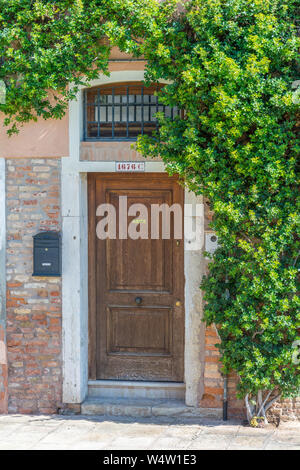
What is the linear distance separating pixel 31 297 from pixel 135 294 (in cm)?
112

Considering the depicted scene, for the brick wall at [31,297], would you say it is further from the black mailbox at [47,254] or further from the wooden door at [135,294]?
the wooden door at [135,294]

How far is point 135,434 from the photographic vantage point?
5.84m

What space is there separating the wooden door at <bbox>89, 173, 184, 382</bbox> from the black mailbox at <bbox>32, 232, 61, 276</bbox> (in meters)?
0.43

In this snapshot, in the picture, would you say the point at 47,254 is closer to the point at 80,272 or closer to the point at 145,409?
the point at 80,272

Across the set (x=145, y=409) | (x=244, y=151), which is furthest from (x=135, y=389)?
(x=244, y=151)

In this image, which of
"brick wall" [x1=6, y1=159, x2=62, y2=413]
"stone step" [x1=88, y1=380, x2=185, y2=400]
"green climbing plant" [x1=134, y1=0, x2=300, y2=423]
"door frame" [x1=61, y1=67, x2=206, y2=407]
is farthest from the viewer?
"stone step" [x1=88, y1=380, x2=185, y2=400]

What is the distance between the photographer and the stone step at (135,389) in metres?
6.51

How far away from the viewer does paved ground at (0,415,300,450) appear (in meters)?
5.56

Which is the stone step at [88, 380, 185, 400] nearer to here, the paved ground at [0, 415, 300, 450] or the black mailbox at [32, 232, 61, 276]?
the paved ground at [0, 415, 300, 450]

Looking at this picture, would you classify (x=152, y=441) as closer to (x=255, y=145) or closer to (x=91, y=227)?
(x=91, y=227)

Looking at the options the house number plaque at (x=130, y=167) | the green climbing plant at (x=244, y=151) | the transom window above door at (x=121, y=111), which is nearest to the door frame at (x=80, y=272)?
the house number plaque at (x=130, y=167)

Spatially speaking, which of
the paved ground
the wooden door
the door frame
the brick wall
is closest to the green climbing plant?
the door frame

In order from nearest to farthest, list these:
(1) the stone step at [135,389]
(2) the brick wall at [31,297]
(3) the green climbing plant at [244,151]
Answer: (3) the green climbing plant at [244,151] < (2) the brick wall at [31,297] < (1) the stone step at [135,389]

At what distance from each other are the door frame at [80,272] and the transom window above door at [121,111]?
16 centimetres
